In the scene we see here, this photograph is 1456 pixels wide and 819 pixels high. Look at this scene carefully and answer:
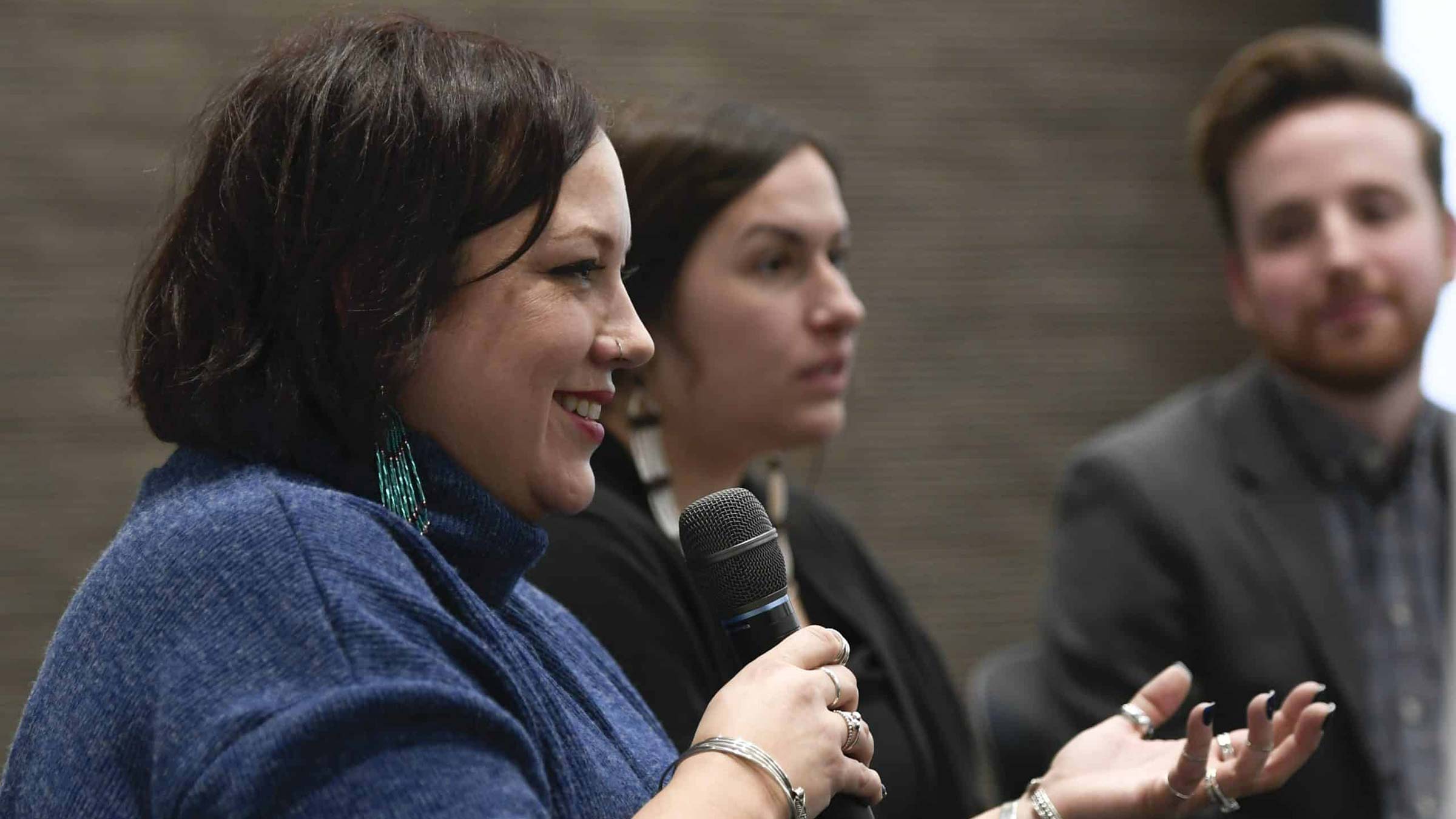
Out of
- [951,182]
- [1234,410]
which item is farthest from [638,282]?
[951,182]

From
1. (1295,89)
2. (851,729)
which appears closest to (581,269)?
(851,729)

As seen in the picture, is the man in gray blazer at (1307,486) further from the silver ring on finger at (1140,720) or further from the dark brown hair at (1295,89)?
the silver ring on finger at (1140,720)

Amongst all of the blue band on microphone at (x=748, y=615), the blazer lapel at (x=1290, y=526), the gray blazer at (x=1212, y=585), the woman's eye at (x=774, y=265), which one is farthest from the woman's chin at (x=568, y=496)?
the blazer lapel at (x=1290, y=526)

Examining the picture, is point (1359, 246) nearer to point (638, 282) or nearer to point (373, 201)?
point (638, 282)

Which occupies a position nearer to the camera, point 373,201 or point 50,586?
point 373,201

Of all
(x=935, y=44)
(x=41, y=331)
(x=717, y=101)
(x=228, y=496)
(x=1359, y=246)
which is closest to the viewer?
(x=228, y=496)

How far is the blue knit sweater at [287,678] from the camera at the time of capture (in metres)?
0.85

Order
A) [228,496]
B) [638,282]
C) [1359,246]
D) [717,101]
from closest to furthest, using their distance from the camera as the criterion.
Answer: [228,496]
[638,282]
[717,101]
[1359,246]

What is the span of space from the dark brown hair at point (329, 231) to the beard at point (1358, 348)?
171cm

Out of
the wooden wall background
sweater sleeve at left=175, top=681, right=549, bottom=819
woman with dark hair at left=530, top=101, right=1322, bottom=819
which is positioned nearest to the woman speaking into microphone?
sweater sleeve at left=175, top=681, right=549, bottom=819

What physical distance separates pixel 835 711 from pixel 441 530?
0.31m

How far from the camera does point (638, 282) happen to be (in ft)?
6.27

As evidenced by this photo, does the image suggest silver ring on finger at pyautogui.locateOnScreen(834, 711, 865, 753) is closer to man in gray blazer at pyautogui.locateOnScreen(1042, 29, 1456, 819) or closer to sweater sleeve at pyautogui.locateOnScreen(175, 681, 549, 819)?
sweater sleeve at pyautogui.locateOnScreen(175, 681, 549, 819)

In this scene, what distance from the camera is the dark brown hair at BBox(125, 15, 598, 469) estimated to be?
1.02 m
